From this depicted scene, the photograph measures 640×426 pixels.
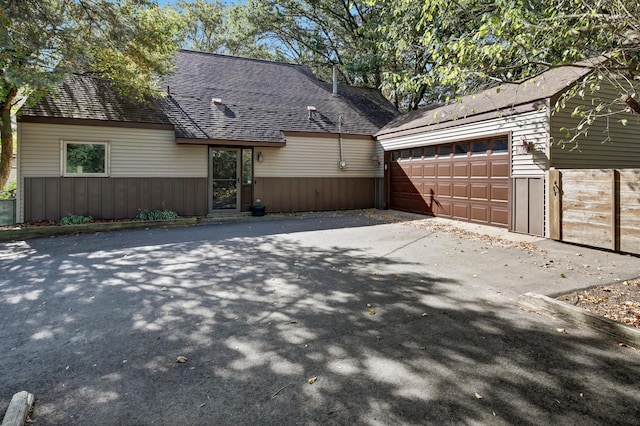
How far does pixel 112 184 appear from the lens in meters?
10.4

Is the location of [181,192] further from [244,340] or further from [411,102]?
[411,102]

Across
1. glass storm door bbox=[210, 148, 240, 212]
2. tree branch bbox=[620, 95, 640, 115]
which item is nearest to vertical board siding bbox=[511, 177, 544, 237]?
tree branch bbox=[620, 95, 640, 115]

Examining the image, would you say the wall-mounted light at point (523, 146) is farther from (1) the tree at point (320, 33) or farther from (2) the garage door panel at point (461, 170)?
(1) the tree at point (320, 33)

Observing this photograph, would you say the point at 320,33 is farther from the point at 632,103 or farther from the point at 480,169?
the point at 632,103

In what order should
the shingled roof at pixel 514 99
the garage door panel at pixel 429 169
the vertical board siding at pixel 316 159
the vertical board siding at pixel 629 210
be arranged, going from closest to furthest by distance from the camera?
the vertical board siding at pixel 629 210, the shingled roof at pixel 514 99, the garage door panel at pixel 429 169, the vertical board siding at pixel 316 159

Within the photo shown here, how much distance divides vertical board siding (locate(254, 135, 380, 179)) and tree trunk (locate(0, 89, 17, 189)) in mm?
6459

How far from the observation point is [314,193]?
13.2 m

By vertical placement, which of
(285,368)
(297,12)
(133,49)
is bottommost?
(285,368)

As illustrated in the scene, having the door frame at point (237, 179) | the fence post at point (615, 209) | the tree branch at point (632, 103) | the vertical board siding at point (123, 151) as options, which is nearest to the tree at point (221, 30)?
the door frame at point (237, 179)

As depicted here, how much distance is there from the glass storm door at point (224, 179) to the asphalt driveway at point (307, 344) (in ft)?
19.9

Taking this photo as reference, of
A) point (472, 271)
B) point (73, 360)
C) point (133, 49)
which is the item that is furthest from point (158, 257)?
point (133, 49)

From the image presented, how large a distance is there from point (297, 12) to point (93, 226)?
16.9 meters

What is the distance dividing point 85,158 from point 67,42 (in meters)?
4.35

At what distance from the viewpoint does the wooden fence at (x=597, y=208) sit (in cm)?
596
